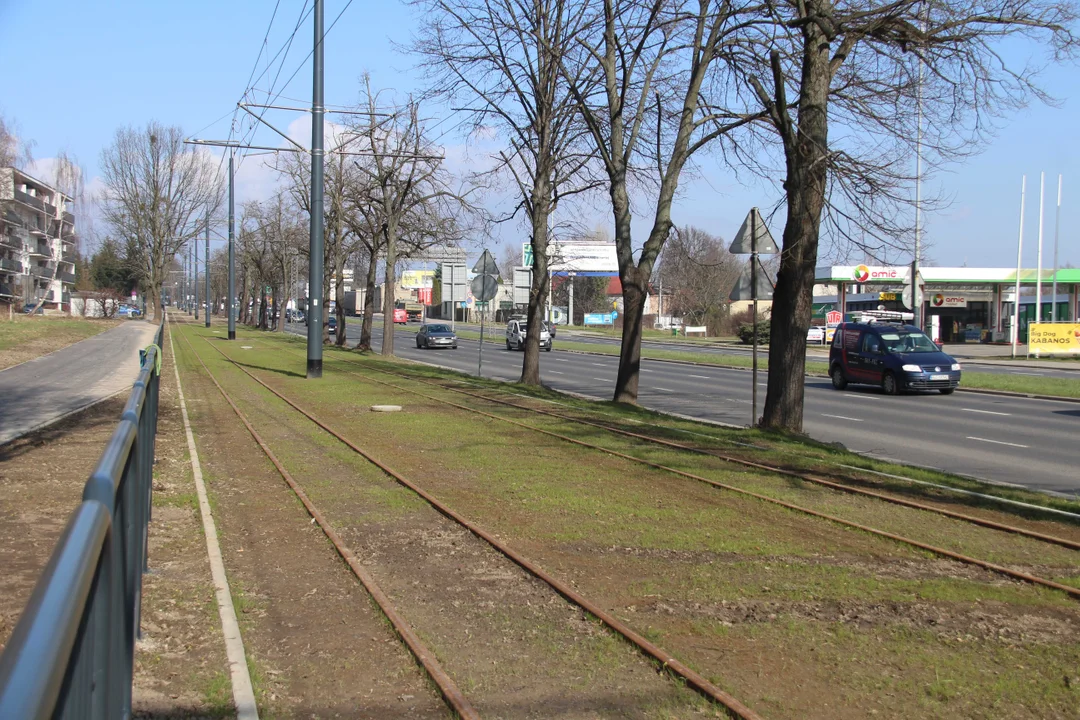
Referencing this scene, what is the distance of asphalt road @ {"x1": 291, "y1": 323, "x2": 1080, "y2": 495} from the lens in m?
14.0

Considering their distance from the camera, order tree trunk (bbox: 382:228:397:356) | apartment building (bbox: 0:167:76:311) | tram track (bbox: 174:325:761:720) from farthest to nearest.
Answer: apartment building (bbox: 0:167:76:311) < tree trunk (bbox: 382:228:397:356) < tram track (bbox: 174:325:761:720)

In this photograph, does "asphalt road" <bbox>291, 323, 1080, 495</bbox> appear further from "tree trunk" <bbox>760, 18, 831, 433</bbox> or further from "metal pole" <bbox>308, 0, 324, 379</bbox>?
"metal pole" <bbox>308, 0, 324, 379</bbox>

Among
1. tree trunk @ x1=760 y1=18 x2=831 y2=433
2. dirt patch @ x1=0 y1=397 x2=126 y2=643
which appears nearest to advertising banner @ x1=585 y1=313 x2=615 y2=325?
tree trunk @ x1=760 y1=18 x2=831 y2=433

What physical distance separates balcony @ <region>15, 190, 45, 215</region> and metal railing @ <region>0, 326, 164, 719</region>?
87.8m

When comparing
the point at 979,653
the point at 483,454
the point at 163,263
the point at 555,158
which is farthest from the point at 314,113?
the point at 163,263

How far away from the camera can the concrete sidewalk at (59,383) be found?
52.1 ft

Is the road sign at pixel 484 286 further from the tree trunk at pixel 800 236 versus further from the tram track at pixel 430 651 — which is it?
the tram track at pixel 430 651

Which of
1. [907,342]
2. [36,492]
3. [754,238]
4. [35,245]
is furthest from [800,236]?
[35,245]

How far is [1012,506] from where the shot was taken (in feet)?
30.1

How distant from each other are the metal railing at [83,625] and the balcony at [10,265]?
86.6 m

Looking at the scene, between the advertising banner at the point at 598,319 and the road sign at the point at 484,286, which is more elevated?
the road sign at the point at 484,286

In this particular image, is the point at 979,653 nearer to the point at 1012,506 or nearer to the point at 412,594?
the point at 412,594

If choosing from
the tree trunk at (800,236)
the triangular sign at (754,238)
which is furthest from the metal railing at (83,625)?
the triangular sign at (754,238)

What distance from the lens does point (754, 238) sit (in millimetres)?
15539
